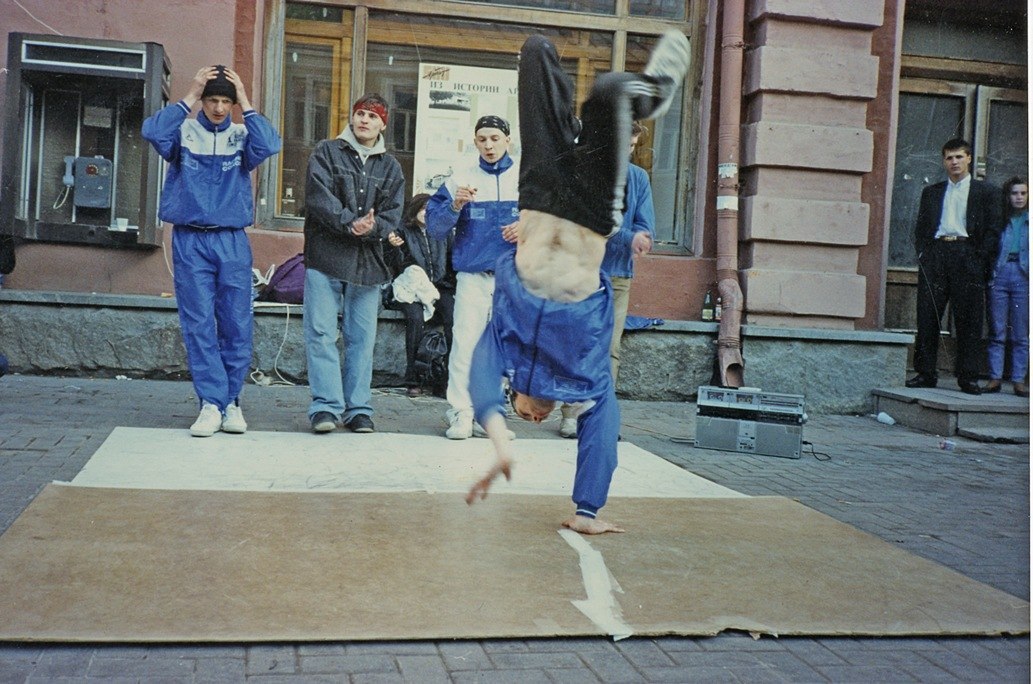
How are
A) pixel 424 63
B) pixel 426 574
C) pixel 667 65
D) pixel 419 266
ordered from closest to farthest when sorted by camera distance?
pixel 667 65 → pixel 426 574 → pixel 419 266 → pixel 424 63

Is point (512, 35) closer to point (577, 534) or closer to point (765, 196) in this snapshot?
point (765, 196)

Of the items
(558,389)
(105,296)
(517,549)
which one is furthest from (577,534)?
(105,296)

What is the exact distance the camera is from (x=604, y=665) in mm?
3145

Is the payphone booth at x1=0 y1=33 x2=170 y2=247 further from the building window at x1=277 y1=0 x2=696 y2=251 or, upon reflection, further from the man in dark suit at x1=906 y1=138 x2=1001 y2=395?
the man in dark suit at x1=906 y1=138 x2=1001 y2=395

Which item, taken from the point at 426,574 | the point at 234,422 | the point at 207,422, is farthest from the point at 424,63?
the point at 426,574

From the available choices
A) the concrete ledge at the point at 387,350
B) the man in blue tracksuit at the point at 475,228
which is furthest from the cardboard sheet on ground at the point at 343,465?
the concrete ledge at the point at 387,350

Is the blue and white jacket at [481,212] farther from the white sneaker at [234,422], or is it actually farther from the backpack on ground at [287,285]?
the backpack on ground at [287,285]

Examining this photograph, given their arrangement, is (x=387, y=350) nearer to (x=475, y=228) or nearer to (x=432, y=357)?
(x=432, y=357)

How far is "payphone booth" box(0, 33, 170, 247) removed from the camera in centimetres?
867

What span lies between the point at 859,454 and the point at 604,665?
4798 mm

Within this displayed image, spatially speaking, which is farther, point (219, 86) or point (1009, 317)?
point (1009, 317)

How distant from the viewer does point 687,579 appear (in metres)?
3.98

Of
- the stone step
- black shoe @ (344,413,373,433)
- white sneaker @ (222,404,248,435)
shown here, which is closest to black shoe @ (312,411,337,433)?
black shoe @ (344,413,373,433)

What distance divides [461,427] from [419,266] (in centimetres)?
230
